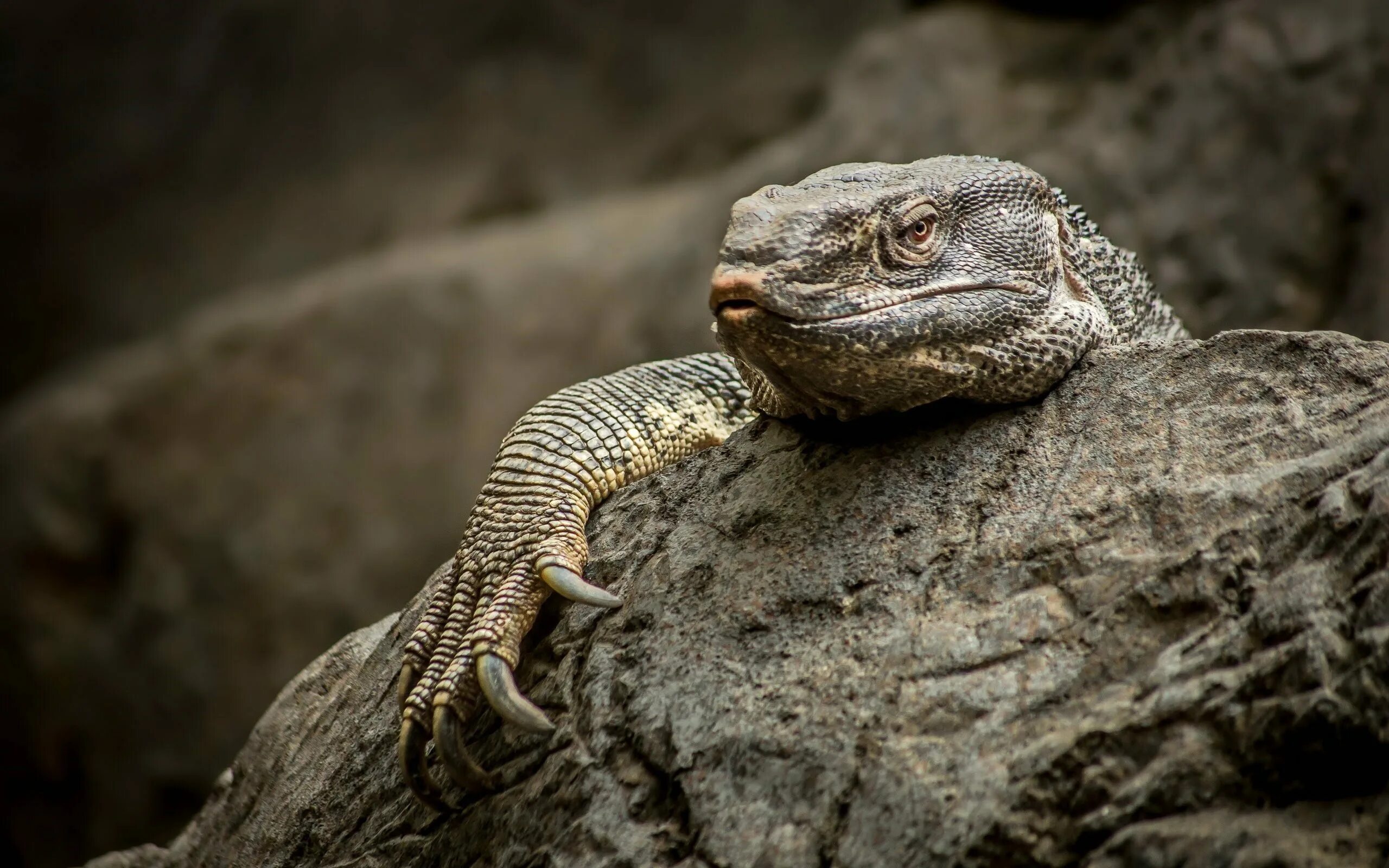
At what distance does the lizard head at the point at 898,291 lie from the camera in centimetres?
335

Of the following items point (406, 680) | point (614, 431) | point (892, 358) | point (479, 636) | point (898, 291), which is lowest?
point (406, 680)

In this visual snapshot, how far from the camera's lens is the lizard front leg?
3.77 metres

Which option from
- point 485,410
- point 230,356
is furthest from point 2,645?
point 485,410

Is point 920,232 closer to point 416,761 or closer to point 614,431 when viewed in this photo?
point 614,431

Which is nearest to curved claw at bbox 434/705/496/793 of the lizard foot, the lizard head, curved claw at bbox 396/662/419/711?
the lizard foot

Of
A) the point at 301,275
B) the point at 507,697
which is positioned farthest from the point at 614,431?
the point at 301,275

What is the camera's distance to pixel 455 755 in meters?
3.75

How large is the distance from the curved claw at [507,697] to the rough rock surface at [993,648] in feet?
0.29

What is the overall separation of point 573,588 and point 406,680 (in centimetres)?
70

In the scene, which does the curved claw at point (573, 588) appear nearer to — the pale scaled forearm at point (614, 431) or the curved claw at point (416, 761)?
the pale scaled forearm at point (614, 431)

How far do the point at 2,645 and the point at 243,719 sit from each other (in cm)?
261

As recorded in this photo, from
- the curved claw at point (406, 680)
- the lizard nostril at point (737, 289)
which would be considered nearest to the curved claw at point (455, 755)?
the curved claw at point (406, 680)

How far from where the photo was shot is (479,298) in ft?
37.8

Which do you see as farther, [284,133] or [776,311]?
[284,133]
